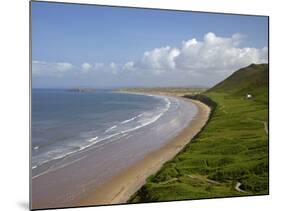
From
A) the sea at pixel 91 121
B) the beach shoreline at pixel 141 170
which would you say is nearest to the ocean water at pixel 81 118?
the sea at pixel 91 121

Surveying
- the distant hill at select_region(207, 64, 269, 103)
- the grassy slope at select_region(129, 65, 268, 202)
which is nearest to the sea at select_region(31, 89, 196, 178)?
the grassy slope at select_region(129, 65, 268, 202)

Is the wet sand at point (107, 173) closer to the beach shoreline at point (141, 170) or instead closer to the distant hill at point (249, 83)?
the beach shoreline at point (141, 170)

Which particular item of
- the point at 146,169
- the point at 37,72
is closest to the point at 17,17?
the point at 37,72

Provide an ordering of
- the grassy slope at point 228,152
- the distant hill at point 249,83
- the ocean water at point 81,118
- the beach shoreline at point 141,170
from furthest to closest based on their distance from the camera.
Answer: the distant hill at point 249,83
the grassy slope at point 228,152
the beach shoreline at point 141,170
the ocean water at point 81,118

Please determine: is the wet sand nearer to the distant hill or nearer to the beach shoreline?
the beach shoreline

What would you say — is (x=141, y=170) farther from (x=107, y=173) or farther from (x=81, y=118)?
(x=81, y=118)

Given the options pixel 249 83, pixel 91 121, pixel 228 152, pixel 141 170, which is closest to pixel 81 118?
pixel 91 121
